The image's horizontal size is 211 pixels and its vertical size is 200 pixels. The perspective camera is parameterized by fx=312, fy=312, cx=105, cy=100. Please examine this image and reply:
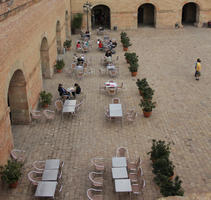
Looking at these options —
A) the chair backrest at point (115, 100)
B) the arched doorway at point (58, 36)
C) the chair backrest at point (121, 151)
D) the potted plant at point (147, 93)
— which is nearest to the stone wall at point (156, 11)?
the arched doorway at point (58, 36)

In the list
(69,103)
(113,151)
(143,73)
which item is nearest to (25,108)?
(69,103)

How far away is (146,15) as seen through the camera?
33094 millimetres

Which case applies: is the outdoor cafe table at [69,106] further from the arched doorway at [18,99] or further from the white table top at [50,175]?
the white table top at [50,175]

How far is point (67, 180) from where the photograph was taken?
984 centimetres

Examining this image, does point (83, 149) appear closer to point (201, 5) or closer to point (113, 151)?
point (113, 151)

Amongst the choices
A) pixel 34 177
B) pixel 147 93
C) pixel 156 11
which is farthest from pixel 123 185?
pixel 156 11

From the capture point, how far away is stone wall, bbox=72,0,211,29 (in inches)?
1165

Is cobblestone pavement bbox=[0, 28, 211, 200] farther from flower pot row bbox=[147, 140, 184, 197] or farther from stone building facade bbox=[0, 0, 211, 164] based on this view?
stone building facade bbox=[0, 0, 211, 164]

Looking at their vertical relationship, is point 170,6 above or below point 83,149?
above

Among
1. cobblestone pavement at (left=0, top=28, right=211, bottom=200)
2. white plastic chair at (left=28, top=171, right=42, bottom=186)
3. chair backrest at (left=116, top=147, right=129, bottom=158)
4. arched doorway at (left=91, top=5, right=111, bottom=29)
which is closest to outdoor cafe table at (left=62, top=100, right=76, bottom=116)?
cobblestone pavement at (left=0, top=28, right=211, bottom=200)

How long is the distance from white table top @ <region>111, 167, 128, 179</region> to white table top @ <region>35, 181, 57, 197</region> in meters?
1.78

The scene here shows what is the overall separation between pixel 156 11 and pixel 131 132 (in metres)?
20.6

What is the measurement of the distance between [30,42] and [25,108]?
279cm

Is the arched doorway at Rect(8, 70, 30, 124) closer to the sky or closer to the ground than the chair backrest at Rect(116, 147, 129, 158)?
closer to the sky
